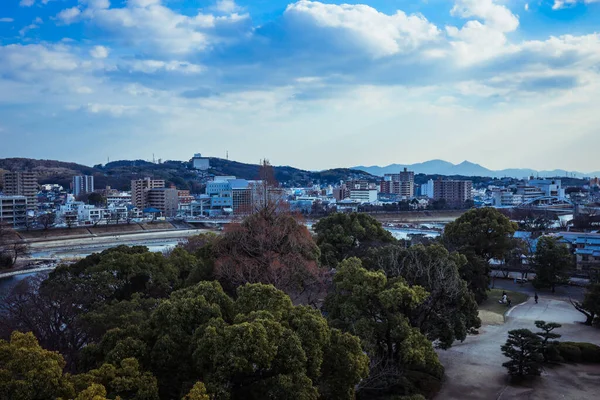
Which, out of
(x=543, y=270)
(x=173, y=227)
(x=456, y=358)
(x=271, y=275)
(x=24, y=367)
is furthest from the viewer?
(x=173, y=227)

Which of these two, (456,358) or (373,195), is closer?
(456,358)

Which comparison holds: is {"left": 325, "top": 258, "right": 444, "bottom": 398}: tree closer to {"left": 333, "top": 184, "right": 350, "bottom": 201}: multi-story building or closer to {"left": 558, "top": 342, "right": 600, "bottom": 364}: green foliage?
{"left": 558, "top": 342, "right": 600, "bottom": 364}: green foliage

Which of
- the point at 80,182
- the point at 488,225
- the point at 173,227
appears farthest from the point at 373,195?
the point at 488,225

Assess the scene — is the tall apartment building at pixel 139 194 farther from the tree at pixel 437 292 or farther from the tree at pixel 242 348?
the tree at pixel 242 348

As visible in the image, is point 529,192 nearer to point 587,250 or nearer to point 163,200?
point 163,200

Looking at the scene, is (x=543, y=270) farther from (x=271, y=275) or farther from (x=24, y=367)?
(x=24, y=367)

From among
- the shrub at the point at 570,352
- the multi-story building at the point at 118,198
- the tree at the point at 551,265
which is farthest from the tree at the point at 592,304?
the multi-story building at the point at 118,198

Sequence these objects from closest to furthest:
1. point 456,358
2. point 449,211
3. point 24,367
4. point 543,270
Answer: point 24,367 < point 456,358 < point 543,270 < point 449,211
